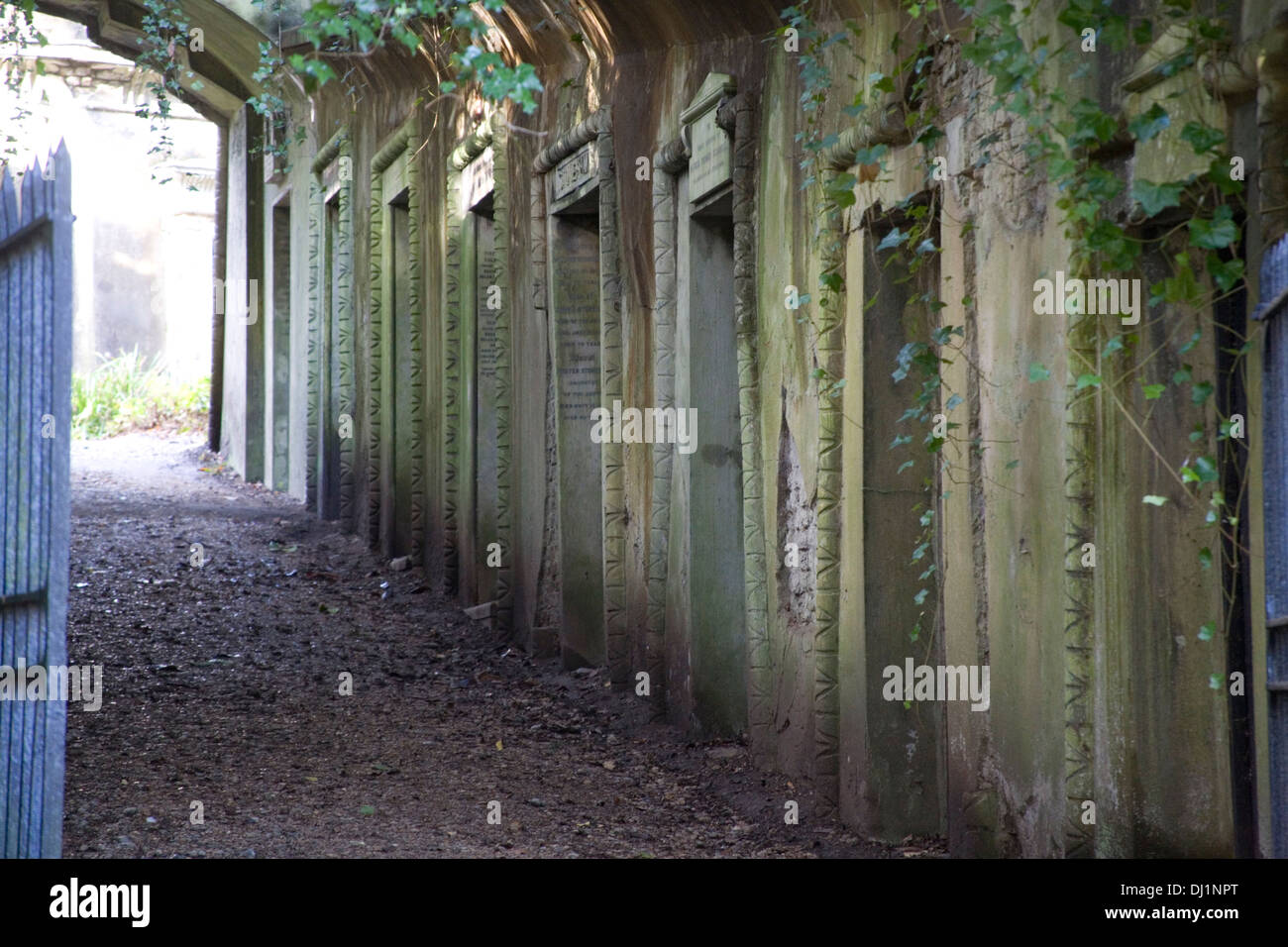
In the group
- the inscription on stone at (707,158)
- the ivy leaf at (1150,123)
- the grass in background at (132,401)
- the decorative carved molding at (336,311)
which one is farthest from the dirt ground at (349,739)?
the grass in background at (132,401)

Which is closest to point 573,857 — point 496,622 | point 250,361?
point 496,622

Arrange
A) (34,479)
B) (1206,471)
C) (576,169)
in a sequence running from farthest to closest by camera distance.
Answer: (576,169), (34,479), (1206,471)

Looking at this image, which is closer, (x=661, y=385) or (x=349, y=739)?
(x=349, y=739)

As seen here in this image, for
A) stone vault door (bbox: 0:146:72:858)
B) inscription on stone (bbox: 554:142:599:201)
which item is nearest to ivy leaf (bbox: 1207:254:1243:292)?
stone vault door (bbox: 0:146:72:858)

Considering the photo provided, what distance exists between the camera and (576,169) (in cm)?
788

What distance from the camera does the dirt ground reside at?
5.09 m

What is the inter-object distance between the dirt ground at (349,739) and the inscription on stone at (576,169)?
2608 millimetres

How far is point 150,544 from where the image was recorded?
10.4 meters

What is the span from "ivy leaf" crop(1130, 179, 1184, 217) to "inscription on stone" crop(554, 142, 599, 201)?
173 inches

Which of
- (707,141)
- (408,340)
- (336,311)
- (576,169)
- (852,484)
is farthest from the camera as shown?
(336,311)

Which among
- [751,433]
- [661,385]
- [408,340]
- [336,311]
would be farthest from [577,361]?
[336,311]

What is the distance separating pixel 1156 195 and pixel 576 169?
4856 mm

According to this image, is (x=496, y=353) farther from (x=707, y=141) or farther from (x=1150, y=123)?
(x=1150, y=123)
